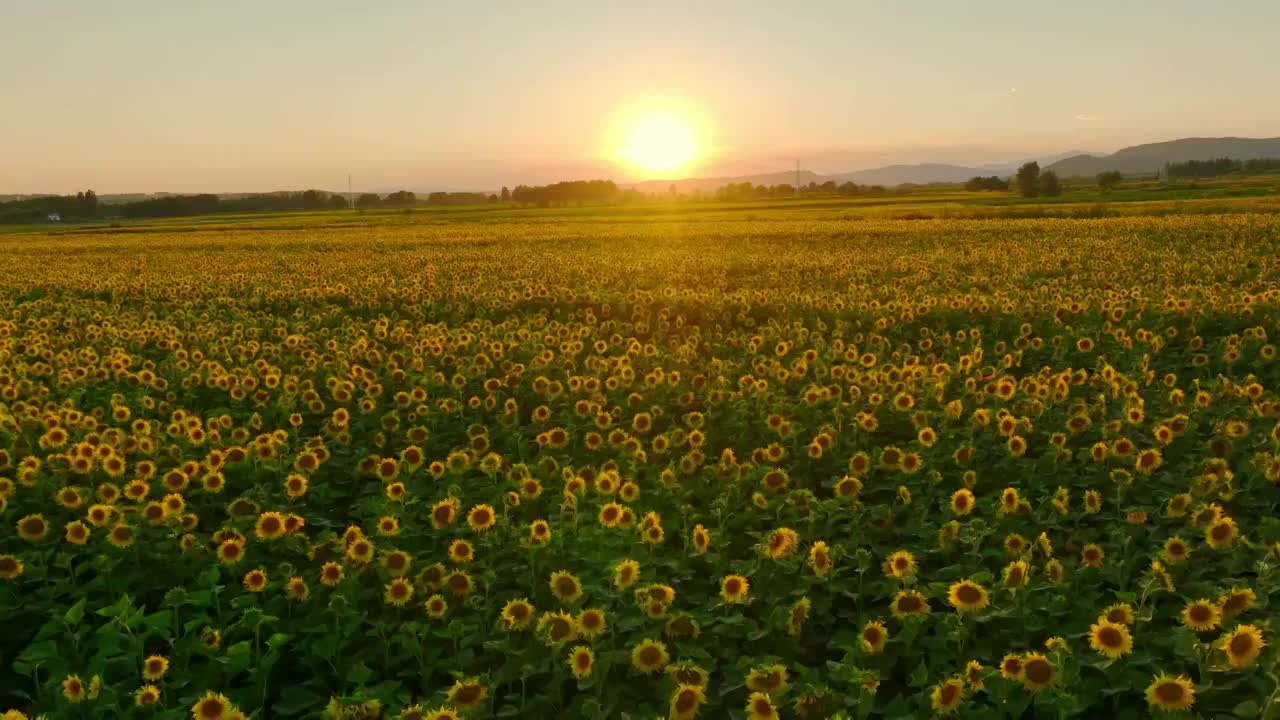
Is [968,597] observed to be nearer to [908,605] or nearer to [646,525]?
[908,605]

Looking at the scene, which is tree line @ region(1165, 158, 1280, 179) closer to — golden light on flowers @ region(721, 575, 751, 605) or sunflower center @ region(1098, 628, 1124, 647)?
sunflower center @ region(1098, 628, 1124, 647)

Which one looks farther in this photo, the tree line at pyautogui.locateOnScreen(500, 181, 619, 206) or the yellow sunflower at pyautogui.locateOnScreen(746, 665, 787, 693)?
the tree line at pyautogui.locateOnScreen(500, 181, 619, 206)

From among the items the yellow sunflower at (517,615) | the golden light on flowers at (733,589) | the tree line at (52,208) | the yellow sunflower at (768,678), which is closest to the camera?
the yellow sunflower at (768,678)

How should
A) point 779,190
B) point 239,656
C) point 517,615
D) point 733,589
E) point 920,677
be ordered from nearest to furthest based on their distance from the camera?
point 920,677, point 239,656, point 517,615, point 733,589, point 779,190

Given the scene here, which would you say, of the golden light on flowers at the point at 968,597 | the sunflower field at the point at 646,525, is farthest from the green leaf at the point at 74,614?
the golden light on flowers at the point at 968,597

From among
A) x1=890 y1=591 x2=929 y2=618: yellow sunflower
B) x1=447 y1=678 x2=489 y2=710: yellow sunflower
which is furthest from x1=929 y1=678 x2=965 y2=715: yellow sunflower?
x1=447 y1=678 x2=489 y2=710: yellow sunflower

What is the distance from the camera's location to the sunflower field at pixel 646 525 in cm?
387

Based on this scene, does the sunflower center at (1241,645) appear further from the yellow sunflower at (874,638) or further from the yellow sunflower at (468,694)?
the yellow sunflower at (468,694)

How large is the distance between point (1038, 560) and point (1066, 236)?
28.0 m

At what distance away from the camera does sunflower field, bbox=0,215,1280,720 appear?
3.87 metres

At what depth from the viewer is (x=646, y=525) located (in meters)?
5.08

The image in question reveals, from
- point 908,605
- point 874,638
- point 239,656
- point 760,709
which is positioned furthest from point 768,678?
point 239,656

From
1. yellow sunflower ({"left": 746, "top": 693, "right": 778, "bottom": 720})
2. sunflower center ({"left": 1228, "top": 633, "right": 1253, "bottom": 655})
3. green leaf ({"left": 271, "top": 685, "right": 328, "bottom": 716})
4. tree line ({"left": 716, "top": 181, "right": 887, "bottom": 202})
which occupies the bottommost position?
green leaf ({"left": 271, "top": 685, "right": 328, "bottom": 716})

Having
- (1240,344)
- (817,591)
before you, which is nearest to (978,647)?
(817,591)
